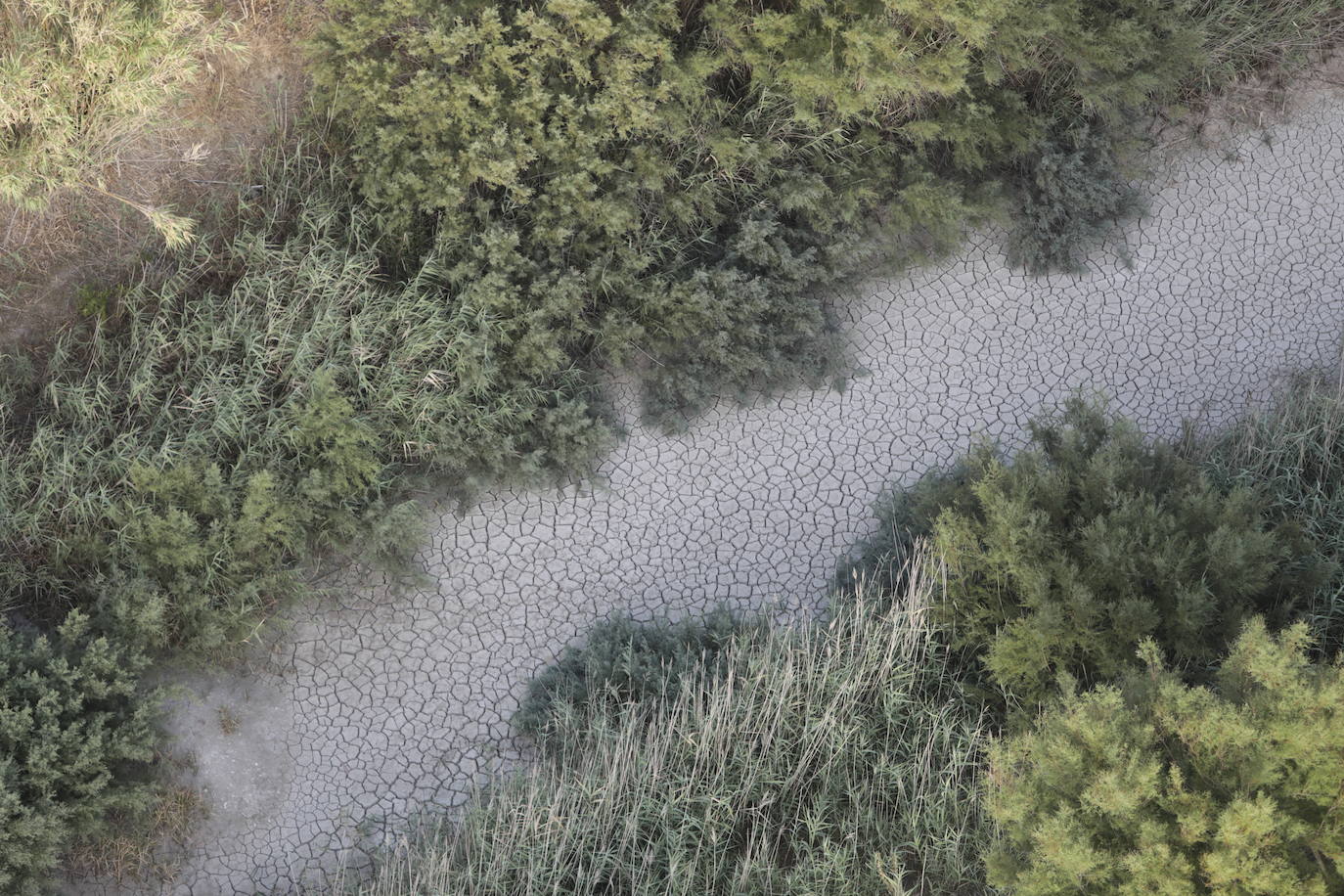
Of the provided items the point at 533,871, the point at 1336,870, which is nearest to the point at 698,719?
the point at 533,871

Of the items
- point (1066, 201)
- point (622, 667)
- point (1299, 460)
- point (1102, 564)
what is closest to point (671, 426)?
point (622, 667)

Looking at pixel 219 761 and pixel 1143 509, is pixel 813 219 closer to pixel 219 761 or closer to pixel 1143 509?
pixel 1143 509

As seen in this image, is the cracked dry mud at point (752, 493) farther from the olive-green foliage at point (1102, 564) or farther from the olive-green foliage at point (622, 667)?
the olive-green foliage at point (1102, 564)

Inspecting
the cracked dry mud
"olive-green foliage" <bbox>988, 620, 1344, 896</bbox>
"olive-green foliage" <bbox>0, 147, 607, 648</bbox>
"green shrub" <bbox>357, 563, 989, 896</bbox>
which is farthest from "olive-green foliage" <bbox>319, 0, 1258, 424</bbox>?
"olive-green foliage" <bbox>988, 620, 1344, 896</bbox>

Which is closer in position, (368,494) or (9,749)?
(9,749)

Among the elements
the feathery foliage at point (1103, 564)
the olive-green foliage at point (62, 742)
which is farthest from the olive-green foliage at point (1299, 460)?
the olive-green foliage at point (62, 742)
